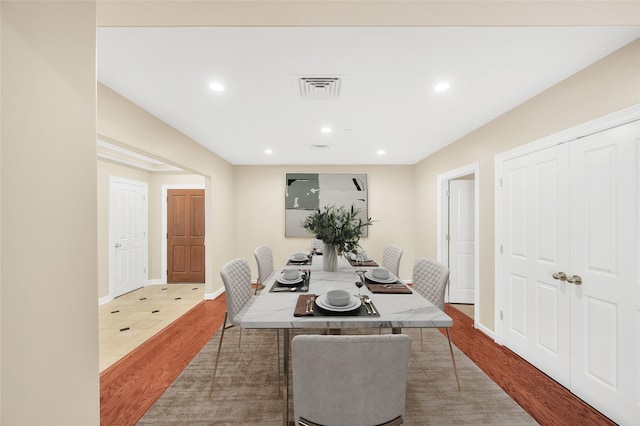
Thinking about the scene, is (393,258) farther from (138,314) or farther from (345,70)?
(138,314)

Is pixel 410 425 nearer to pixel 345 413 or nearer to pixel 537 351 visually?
pixel 345 413

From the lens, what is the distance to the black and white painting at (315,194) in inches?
207

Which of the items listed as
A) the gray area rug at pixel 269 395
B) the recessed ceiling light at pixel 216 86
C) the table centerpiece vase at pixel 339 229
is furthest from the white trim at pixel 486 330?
the recessed ceiling light at pixel 216 86

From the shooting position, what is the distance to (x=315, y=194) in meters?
5.26

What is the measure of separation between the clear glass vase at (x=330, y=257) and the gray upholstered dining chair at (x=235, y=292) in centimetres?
74

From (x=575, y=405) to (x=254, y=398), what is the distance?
2310 millimetres

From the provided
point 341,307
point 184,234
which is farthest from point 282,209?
point 341,307

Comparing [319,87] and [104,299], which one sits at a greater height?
[319,87]

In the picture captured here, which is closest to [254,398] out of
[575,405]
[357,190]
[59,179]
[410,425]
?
[410,425]

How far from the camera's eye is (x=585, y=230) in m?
1.93

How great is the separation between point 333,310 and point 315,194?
152 inches

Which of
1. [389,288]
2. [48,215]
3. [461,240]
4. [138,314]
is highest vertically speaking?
[48,215]

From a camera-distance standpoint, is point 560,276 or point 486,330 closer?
point 560,276

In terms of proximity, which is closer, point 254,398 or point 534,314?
point 254,398
